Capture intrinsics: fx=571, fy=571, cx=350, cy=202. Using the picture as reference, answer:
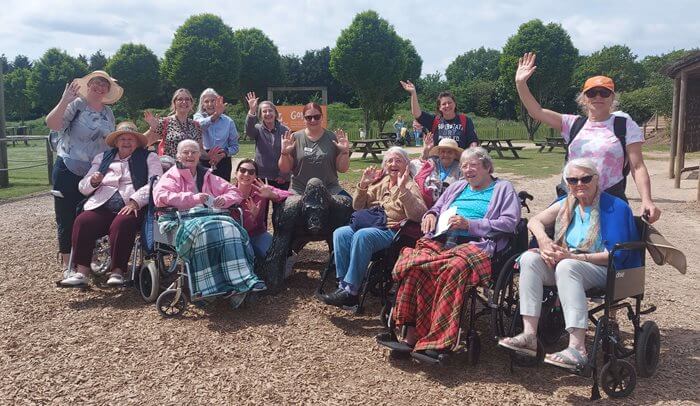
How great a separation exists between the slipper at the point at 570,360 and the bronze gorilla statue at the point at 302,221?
89.8 inches

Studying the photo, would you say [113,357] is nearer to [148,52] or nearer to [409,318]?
[409,318]

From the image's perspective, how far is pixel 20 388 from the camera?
3.38 m

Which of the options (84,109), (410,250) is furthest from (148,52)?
(410,250)

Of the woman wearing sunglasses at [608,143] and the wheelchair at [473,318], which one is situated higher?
the woman wearing sunglasses at [608,143]

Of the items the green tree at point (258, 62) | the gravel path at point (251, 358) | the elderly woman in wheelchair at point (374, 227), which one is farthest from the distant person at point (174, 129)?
the green tree at point (258, 62)

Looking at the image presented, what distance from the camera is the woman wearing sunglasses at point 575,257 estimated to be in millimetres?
3227

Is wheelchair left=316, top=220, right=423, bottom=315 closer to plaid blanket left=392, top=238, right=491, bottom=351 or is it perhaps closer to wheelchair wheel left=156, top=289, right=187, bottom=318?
plaid blanket left=392, top=238, right=491, bottom=351

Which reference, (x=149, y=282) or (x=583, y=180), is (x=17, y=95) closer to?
(x=149, y=282)

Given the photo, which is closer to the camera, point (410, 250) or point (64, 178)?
point (410, 250)

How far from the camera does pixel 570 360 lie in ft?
10.2

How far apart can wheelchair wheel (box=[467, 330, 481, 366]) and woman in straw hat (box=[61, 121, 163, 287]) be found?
9.81 feet

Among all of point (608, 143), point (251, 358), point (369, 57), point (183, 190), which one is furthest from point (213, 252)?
point (369, 57)

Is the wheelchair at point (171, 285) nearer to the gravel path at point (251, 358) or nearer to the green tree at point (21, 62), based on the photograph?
the gravel path at point (251, 358)

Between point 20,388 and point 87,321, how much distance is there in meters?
1.09
